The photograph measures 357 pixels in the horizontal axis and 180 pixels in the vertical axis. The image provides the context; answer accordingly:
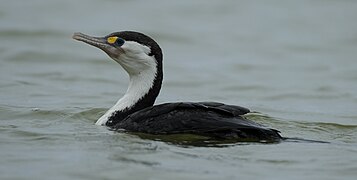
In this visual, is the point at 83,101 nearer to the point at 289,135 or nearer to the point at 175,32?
the point at 289,135

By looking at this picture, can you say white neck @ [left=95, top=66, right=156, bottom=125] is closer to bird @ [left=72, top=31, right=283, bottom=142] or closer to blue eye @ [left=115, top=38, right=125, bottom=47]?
bird @ [left=72, top=31, right=283, bottom=142]

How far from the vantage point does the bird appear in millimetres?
10625

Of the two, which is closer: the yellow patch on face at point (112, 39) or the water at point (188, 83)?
the water at point (188, 83)

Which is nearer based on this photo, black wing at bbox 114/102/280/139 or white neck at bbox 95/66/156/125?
black wing at bbox 114/102/280/139

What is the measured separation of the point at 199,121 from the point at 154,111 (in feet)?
1.84

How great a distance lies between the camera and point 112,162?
9766 millimetres

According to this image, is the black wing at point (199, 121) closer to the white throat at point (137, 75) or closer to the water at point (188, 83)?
the water at point (188, 83)

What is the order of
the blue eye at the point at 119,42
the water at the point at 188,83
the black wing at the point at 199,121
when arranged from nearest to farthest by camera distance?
the water at the point at 188,83 < the black wing at the point at 199,121 < the blue eye at the point at 119,42

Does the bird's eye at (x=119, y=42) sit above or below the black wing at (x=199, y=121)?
above

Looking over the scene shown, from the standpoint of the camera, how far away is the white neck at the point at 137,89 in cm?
1167

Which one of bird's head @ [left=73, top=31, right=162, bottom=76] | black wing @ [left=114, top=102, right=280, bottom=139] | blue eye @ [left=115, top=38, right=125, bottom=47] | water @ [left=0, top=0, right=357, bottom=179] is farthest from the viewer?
blue eye @ [left=115, top=38, right=125, bottom=47]

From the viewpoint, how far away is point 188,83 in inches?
699

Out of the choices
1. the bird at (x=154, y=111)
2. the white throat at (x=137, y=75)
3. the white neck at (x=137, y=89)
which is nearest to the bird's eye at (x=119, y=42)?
the bird at (x=154, y=111)

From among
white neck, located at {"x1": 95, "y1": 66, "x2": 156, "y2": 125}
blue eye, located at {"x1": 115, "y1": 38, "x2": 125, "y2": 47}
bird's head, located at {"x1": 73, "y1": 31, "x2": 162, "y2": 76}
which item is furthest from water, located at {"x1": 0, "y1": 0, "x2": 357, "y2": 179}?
blue eye, located at {"x1": 115, "y1": 38, "x2": 125, "y2": 47}
